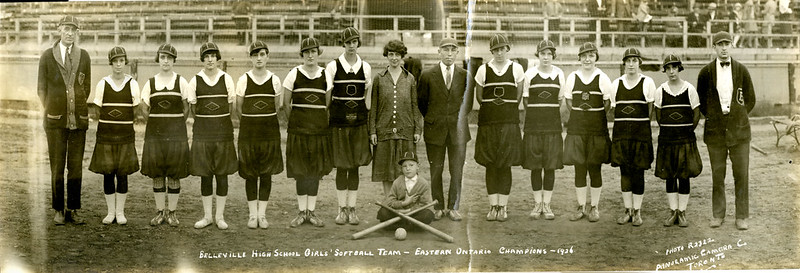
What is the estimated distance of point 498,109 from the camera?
173 inches

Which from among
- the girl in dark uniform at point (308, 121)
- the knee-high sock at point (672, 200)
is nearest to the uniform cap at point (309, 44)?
the girl in dark uniform at point (308, 121)

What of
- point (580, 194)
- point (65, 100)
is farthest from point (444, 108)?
point (65, 100)

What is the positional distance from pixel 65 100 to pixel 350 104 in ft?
4.96

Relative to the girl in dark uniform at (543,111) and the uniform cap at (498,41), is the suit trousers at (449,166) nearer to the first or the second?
the girl in dark uniform at (543,111)

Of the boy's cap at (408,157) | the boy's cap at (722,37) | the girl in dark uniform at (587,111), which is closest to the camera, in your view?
the boy's cap at (408,157)

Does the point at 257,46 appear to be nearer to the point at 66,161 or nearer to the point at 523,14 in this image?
the point at 66,161

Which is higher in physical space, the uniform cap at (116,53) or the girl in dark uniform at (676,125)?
the uniform cap at (116,53)

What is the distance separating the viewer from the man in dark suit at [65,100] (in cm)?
438

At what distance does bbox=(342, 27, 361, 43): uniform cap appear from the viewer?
436 cm

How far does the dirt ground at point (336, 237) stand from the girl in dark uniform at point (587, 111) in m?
0.12

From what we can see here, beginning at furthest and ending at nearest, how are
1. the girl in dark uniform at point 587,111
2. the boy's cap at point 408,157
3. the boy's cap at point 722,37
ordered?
the boy's cap at point 722,37 → the girl in dark uniform at point 587,111 → the boy's cap at point 408,157

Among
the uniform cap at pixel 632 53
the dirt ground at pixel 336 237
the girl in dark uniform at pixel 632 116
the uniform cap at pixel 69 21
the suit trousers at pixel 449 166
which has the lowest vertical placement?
the dirt ground at pixel 336 237

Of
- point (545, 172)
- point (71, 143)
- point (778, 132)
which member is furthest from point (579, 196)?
point (71, 143)

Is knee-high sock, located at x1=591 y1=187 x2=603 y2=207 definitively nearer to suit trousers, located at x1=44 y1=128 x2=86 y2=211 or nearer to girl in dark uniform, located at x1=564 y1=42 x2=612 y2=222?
girl in dark uniform, located at x1=564 y1=42 x2=612 y2=222
